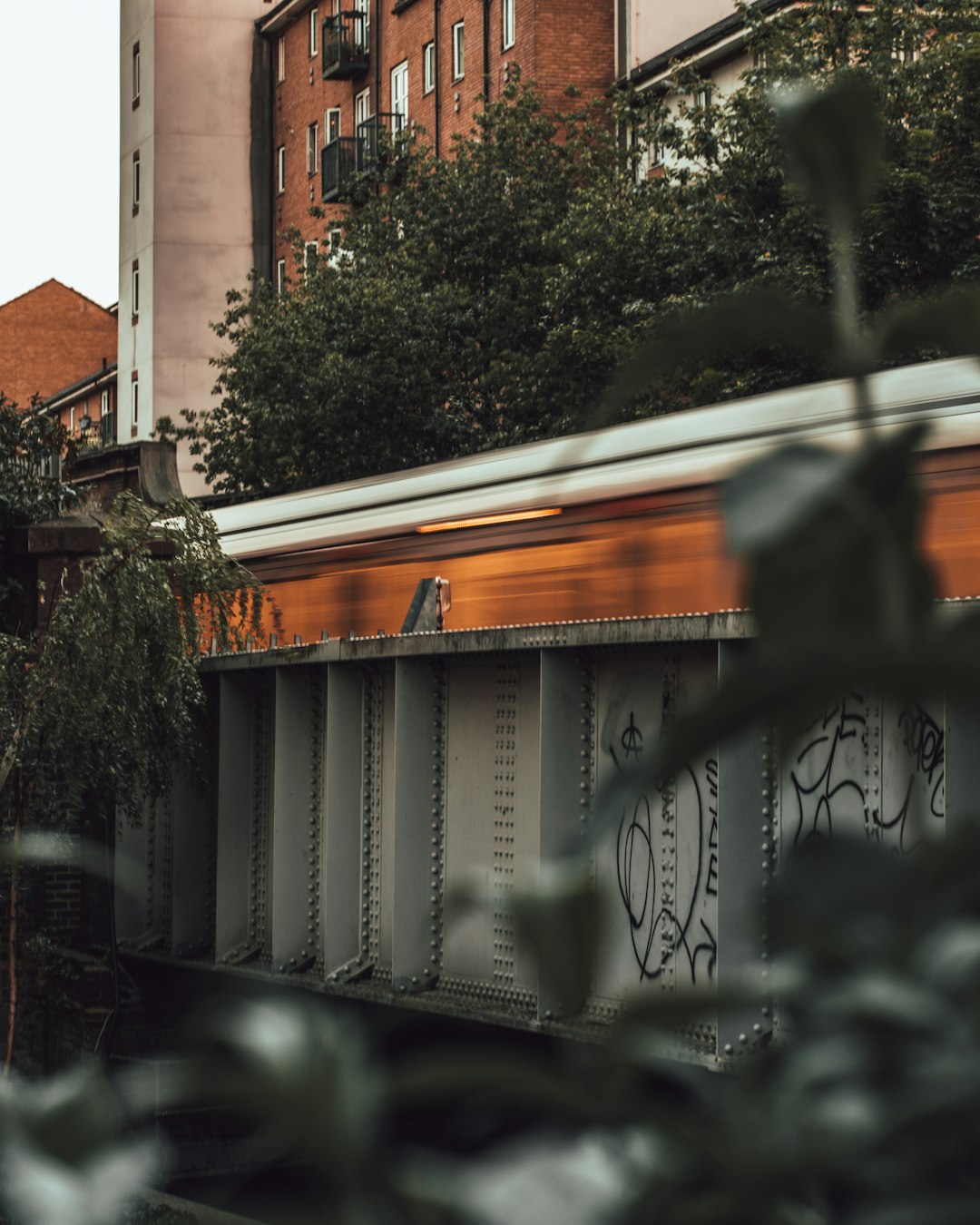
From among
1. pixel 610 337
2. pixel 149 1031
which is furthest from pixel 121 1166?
pixel 610 337

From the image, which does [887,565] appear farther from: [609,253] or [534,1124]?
[609,253]

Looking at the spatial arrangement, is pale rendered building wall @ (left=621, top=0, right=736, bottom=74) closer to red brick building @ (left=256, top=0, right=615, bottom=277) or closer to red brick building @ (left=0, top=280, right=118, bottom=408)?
red brick building @ (left=256, top=0, right=615, bottom=277)

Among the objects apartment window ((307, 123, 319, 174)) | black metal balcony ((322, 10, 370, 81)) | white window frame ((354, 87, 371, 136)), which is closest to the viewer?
black metal balcony ((322, 10, 370, 81))

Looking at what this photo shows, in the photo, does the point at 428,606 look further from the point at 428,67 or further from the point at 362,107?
the point at 362,107

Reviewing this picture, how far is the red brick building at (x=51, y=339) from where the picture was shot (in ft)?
275

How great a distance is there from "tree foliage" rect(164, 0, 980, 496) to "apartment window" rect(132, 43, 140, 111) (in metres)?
21.4

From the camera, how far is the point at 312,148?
56000mm

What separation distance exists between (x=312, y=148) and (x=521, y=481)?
4342 centimetres

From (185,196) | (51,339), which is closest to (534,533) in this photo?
(185,196)

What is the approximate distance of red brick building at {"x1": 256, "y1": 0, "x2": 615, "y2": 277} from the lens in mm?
43031

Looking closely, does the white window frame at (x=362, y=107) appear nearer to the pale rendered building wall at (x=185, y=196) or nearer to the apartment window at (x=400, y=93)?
the apartment window at (x=400, y=93)

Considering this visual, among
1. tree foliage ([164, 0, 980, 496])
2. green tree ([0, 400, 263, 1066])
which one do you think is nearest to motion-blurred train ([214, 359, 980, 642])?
green tree ([0, 400, 263, 1066])

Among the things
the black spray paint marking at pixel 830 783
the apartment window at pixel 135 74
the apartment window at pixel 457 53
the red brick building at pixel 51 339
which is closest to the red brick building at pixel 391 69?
the apartment window at pixel 457 53

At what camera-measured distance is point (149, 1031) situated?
15.8 meters
